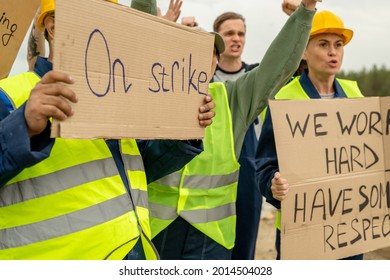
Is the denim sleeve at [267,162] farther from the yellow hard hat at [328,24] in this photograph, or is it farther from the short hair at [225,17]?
the short hair at [225,17]

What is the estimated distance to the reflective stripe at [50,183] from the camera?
6.92 feet

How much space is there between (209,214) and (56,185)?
4.55 feet

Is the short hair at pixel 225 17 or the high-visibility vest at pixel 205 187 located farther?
the short hair at pixel 225 17

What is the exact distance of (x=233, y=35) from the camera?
198 inches

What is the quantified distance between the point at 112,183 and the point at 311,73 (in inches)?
69.0

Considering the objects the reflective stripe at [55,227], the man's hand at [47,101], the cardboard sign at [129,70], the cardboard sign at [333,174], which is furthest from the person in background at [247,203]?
the man's hand at [47,101]

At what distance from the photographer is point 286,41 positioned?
10.4 feet

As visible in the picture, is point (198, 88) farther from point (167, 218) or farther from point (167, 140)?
point (167, 218)

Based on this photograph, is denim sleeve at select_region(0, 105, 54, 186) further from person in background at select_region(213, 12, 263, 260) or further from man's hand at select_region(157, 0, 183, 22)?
person in background at select_region(213, 12, 263, 260)

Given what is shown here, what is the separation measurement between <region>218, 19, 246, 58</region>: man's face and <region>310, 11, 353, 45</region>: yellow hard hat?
145 cm

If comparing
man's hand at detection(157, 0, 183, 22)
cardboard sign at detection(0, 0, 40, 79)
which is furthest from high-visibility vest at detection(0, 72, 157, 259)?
man's hand at detection(157, 0, 183, 22)

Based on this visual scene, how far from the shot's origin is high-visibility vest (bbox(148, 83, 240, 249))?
3350 millimetres

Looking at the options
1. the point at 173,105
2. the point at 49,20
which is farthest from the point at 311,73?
the point at 49,20

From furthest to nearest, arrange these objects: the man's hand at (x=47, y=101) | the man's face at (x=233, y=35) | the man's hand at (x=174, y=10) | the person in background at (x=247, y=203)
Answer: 1. the man's face at (x=233, y=35)
2. the person in background at (x=247, y=203)
3. the man's hand at (x=174, y=10)
4. the man's hand at (x=47, y=101)
